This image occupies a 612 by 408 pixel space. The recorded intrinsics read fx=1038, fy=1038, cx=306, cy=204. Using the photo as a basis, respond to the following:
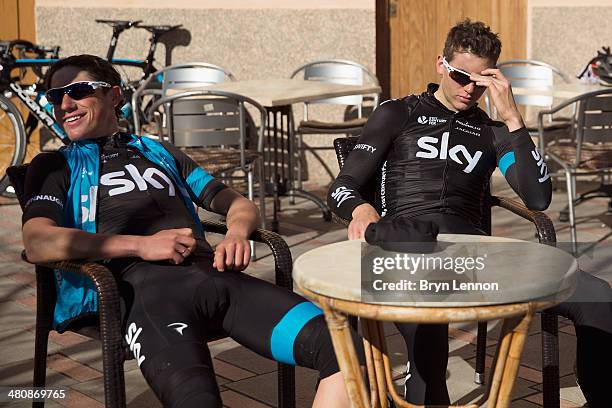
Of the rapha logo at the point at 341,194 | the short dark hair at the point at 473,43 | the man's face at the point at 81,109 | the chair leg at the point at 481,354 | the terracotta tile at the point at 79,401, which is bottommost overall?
the terracotta tile at the point at 79,401

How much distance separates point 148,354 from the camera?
8.96 ft

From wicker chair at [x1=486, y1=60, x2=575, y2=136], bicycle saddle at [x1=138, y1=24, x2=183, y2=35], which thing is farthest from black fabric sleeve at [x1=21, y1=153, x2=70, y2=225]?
bicycle saddle at [x1=138, y1=24, x2=183, y2=35]

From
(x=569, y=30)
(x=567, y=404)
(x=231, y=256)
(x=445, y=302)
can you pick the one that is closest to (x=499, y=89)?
(x=231, y=256)

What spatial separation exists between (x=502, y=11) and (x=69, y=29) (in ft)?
12.6

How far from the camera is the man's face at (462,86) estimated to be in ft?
11.2

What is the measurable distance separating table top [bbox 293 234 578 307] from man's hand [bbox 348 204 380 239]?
12.2 inches

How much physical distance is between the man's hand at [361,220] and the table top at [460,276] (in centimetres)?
31

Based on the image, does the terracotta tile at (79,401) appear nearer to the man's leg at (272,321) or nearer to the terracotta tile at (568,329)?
the man's leg at (272,321)

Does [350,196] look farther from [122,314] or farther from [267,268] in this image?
[267,268]

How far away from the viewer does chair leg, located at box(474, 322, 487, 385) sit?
3.84m

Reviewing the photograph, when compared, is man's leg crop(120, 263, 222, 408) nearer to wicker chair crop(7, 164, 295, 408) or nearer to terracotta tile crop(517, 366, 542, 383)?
wicker chair crop(7, 164, 295, 408)

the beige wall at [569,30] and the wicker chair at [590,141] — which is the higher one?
the beige wall at [569,30]

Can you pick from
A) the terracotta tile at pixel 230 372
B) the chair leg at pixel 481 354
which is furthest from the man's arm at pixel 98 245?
the chair leg at pixel 481 354

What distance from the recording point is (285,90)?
7.04 metres
